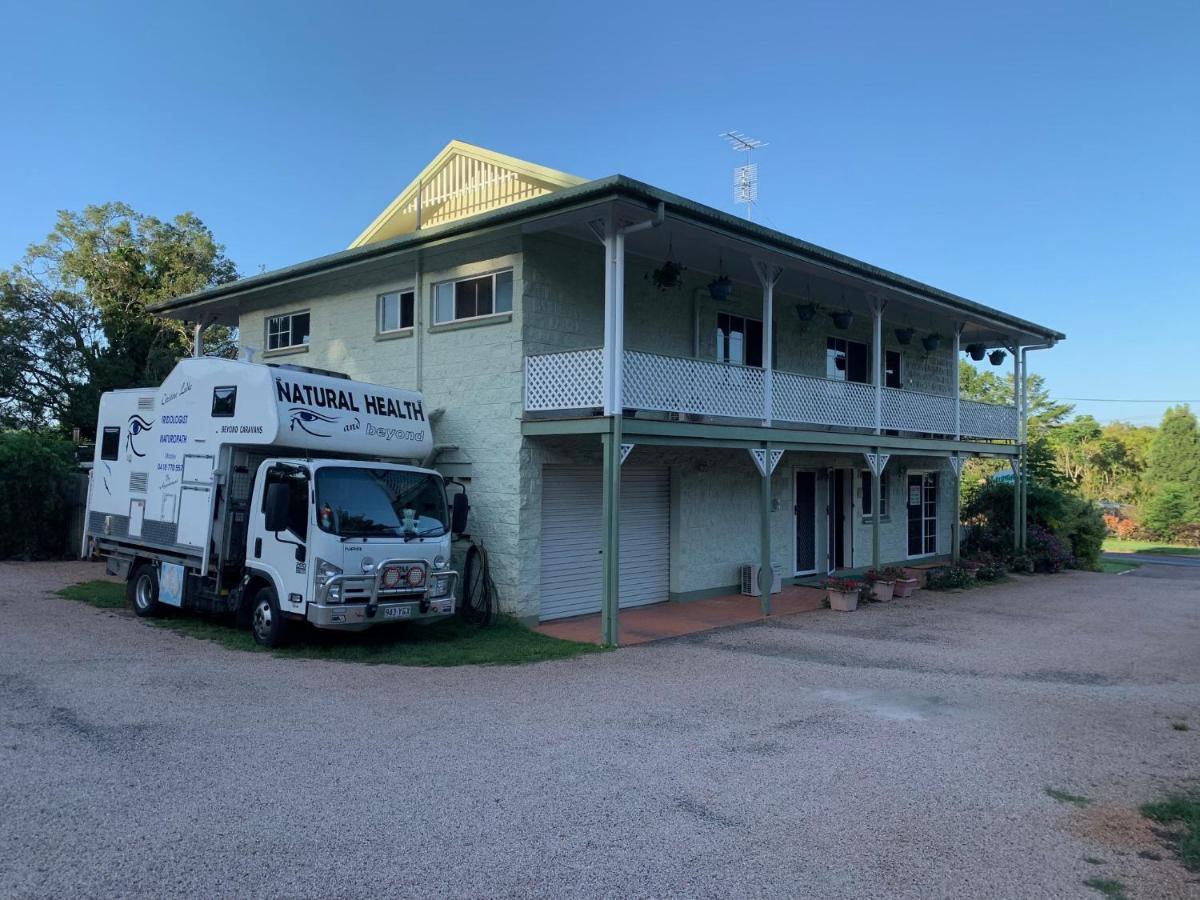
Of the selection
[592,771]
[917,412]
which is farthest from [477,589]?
[917,412]

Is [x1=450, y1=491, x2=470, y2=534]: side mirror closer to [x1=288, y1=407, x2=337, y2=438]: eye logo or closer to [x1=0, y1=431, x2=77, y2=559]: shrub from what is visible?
[x1=288, y1=407, x2=337, y2=438]: eye logo

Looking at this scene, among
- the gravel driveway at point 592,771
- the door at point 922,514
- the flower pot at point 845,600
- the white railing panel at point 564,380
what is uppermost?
the white railing panel at point 564,380

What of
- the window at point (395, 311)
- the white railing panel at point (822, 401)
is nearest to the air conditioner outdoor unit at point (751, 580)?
the white railing panel at point (822, 401)

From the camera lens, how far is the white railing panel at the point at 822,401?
1427 cm

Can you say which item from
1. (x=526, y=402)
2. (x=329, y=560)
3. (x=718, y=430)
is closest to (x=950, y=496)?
(x=718, y=430)

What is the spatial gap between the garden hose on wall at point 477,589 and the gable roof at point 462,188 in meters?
6.20

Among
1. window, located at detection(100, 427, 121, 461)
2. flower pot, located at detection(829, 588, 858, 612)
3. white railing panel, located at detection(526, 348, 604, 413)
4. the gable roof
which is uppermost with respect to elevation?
the gable roof

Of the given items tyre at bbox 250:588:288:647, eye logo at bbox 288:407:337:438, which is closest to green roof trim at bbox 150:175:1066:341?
eye logo at bbox 288:407:337:438

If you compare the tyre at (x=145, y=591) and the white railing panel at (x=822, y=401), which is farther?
the white railing panel at (x=822, y=401)

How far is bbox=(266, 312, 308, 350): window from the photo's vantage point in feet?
54.3

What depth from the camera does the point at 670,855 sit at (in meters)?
4.69

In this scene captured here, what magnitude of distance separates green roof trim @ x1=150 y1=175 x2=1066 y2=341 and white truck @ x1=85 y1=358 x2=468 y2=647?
8.74 ft

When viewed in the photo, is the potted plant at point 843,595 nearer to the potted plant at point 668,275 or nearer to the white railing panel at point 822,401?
the white railing panel at point 822,401

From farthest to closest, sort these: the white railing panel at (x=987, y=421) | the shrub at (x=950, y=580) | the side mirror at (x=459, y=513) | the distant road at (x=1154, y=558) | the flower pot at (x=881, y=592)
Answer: the distant road at (x=1154, y=558), the white railing panel at (x=987, y=421), the shrub at (x=950, y=580), the flower pot at (x=881, y=592), the side mirror at (x=459, y=513)
